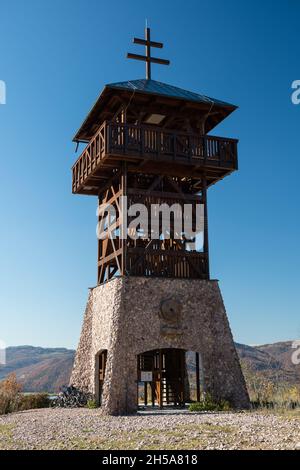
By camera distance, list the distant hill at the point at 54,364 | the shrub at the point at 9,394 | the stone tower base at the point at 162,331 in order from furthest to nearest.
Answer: the distant hill at the point at 54,364, the shrub at the point at 9,394, the stone tower base at the point at 162,331

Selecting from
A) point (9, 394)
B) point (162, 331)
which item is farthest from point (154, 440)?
point (9, 394)

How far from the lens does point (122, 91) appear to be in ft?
61.0

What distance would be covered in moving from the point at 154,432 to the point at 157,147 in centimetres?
1016

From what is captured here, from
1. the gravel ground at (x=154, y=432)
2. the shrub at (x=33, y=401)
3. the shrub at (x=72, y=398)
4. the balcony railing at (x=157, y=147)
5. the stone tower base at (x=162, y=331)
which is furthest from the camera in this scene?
the shrub at (x=33, y=401)

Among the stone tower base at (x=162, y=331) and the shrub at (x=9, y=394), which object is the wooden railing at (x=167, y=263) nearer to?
the stone tower base at (x=162, y=331)

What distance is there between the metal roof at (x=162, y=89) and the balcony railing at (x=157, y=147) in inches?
51.6

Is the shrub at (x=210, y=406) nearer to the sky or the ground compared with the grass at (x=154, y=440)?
Answer: nearer to the sky

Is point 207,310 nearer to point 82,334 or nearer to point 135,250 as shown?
point 135,250

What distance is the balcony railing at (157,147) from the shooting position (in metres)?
18.1

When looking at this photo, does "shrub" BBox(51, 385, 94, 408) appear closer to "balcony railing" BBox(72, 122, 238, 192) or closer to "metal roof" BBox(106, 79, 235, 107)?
"balcony railing" BBox(72, 122, 238, 192)

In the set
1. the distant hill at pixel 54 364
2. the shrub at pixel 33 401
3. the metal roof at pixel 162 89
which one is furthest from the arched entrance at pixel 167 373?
the distant hill at pixel 54 364
